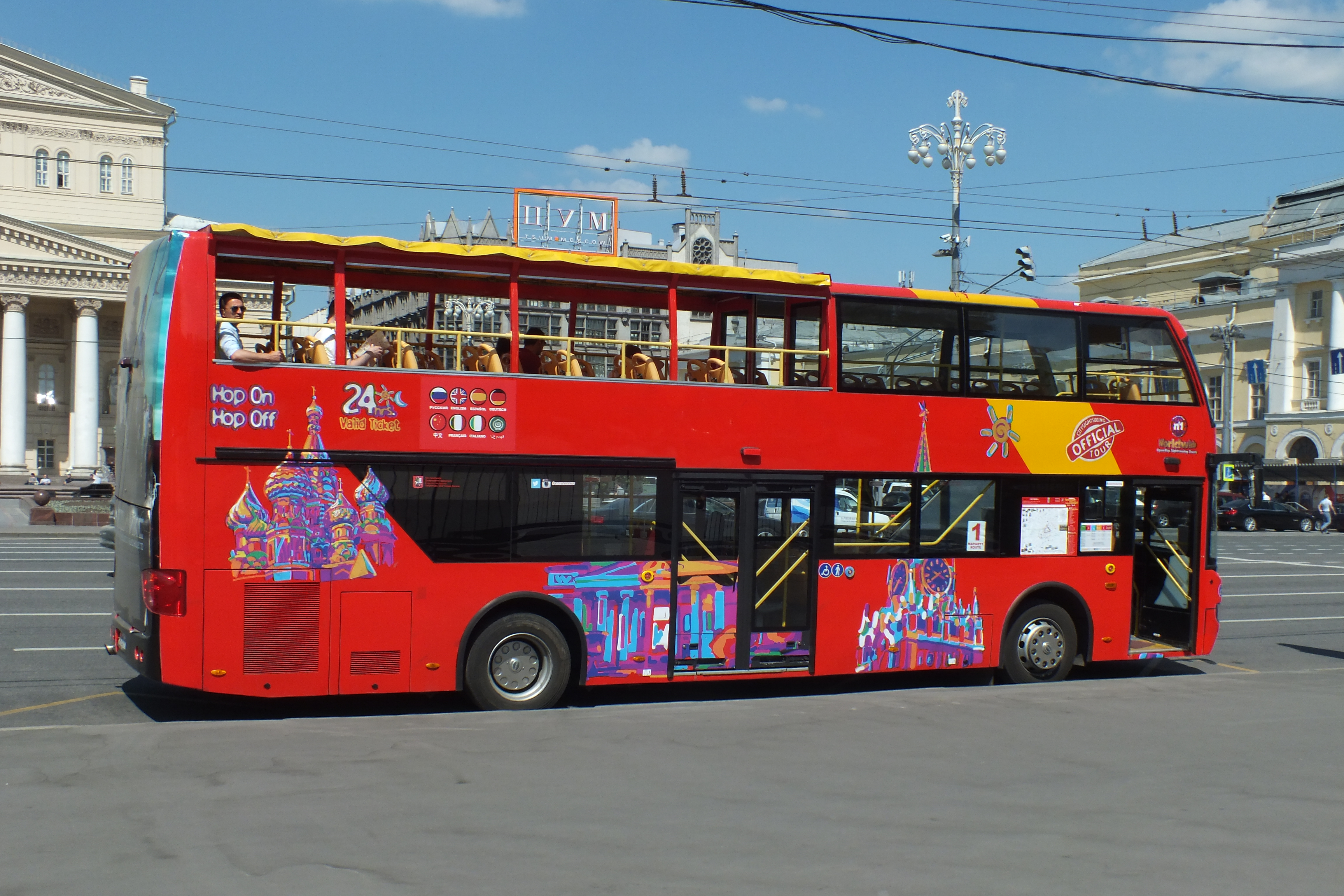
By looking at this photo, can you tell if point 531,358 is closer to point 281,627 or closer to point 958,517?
point 281,627

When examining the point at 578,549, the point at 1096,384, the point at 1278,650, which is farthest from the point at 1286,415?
the point at 578,549

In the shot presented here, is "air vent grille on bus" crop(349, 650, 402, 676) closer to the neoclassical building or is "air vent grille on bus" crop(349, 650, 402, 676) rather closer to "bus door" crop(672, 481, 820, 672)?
"bus door" crop(672, 481, 820, 672)

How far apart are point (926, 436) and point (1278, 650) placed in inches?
283

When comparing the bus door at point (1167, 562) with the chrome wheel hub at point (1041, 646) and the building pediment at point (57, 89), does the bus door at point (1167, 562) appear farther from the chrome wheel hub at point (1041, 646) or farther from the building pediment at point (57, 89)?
the building pediment at point (57, 89)

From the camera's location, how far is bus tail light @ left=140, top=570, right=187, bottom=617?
854cm

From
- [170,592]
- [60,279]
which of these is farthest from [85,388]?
[170,592]

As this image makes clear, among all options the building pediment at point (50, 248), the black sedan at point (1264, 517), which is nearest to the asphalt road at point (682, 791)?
the black sedan at point (1264, 517)

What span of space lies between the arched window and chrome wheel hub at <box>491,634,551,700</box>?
64746mm

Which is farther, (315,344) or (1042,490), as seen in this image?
(1042,490)

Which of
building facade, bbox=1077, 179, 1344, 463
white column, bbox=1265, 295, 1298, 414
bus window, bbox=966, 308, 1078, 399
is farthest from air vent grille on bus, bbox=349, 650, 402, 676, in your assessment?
white column, bbox=1265, 295, 1298, 414

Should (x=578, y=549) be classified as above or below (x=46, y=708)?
above

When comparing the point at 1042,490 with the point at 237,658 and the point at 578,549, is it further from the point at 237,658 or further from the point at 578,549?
the point at 237,658

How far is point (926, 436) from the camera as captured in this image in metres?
10.8

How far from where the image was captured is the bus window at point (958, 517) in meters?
10.9
